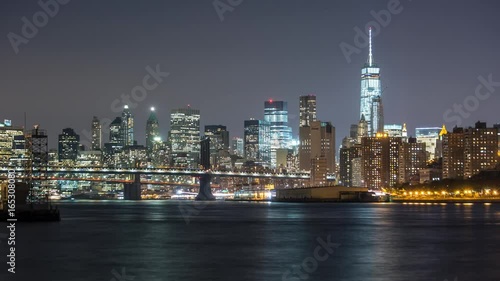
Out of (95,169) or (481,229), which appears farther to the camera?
(95,169)

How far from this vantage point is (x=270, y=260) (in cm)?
4662

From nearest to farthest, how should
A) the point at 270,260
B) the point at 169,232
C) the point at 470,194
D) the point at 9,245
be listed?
the point at 270,260, the point at 9,245, the point at 169,232, the point at 470,194

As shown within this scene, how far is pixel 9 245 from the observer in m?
53.7

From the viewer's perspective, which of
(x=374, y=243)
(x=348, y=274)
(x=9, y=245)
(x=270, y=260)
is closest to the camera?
(x=348, y=274)

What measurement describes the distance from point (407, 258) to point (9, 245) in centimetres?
2315

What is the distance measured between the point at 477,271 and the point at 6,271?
836 inches

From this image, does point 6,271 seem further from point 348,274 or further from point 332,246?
point 332,246

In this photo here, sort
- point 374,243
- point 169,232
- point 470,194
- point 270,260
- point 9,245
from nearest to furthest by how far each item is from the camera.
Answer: point 270,260 → point 9,245 → point 374,243 → point 169,232 → point 470,194

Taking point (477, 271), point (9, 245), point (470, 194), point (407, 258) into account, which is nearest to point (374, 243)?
point (407, 258)

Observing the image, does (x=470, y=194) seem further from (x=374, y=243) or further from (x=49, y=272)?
(x=49, y=272)

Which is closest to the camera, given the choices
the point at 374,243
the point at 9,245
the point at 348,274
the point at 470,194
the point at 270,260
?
the point at 348,274

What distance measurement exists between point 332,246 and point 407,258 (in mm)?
9053

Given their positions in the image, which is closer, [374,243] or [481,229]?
[374,243]

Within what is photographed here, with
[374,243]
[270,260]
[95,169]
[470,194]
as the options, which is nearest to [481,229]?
[374,243]
